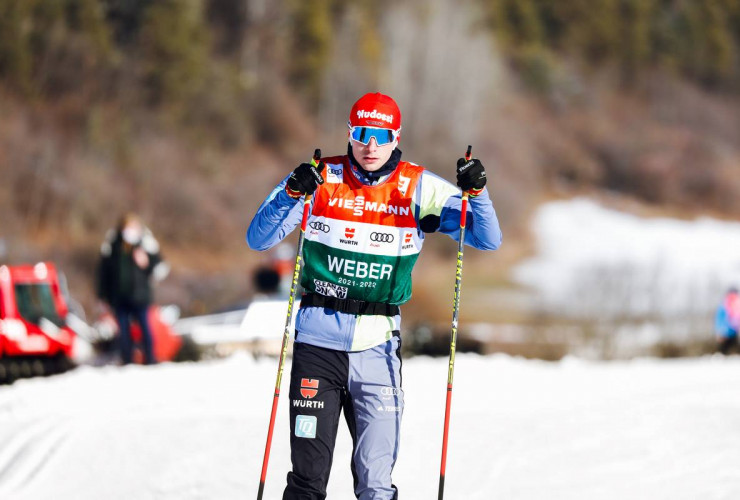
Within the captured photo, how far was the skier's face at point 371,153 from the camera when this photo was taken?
4613 millimetres

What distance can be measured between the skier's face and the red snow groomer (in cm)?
804

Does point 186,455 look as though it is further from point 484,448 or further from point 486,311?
point 486,311

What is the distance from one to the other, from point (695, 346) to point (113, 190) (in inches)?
766

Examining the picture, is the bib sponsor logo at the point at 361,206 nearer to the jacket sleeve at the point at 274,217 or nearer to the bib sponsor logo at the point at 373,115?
the jacket sleeve at the point at 274,217

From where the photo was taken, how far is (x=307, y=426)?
14.9 feet

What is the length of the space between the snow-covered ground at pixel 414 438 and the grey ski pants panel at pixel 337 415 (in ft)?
5.53

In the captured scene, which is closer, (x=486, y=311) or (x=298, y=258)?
(x=298, y=258)

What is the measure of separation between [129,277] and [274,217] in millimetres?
7272

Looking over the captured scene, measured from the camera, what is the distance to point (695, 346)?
17906 millimetres

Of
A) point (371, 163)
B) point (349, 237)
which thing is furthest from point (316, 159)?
point (349, 237)

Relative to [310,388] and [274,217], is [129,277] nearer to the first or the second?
[274,217]

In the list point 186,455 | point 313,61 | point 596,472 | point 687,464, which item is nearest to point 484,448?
point 596,472

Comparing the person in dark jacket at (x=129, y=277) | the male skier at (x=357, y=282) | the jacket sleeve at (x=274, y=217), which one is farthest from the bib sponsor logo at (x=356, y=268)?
the person in dark jacket at (x=129, y=277)

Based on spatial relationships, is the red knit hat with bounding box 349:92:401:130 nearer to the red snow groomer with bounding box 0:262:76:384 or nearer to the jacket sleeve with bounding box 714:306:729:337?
the red snow groomer with bounding box 0:262:76:384
